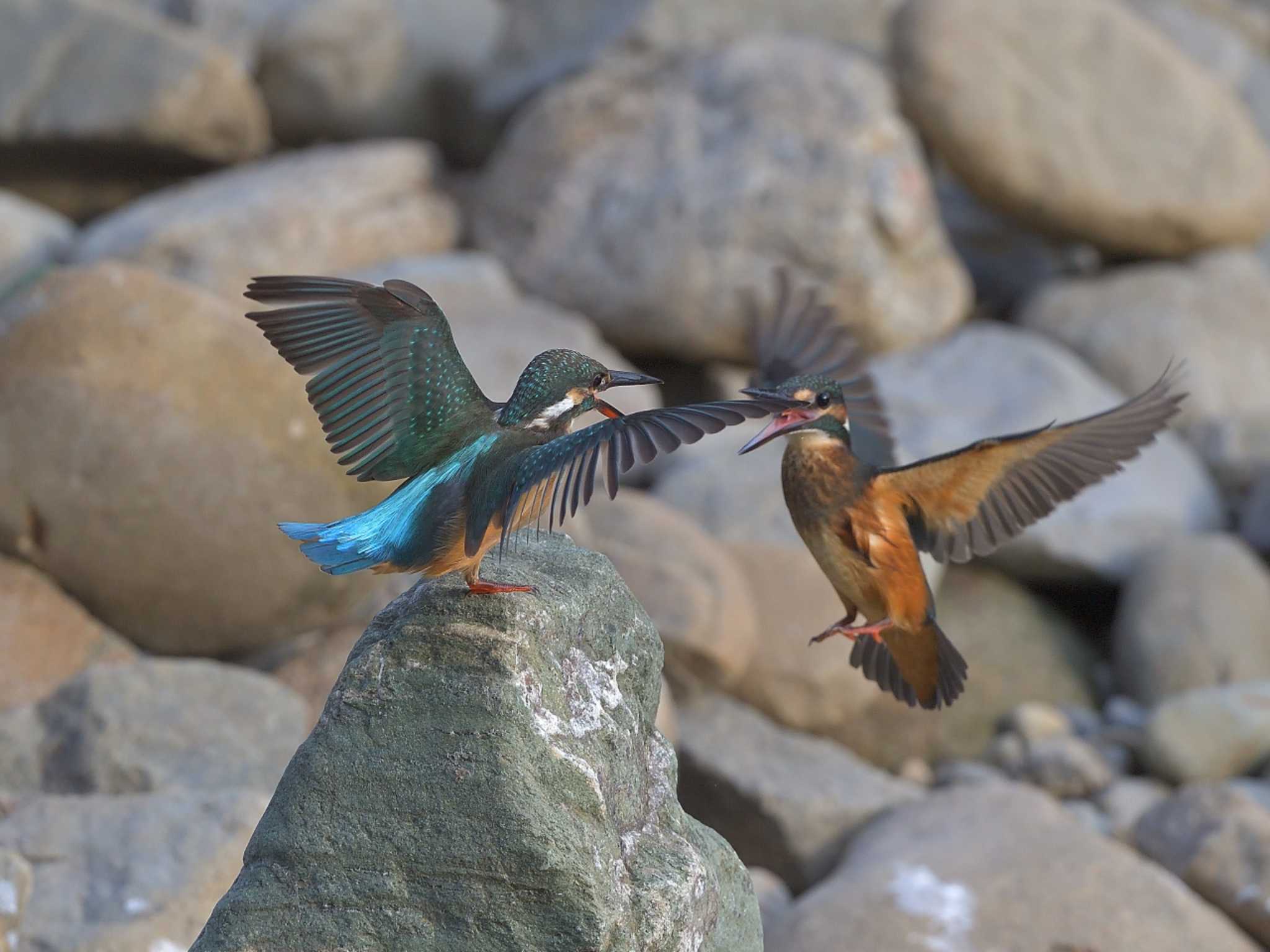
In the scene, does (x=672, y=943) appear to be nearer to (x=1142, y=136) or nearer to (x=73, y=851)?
(x=73, y=851)

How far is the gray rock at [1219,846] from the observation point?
16.6 ft

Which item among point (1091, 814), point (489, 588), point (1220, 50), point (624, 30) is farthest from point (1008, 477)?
point (1220, 50)

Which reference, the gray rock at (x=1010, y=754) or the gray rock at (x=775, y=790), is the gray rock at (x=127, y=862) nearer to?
the gray rock at (x=775, y=790)

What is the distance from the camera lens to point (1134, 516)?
782 centimetres

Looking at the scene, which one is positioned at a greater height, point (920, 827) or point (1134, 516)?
point (920, 827)

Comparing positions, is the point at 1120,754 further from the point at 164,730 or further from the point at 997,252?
the point at 164,730

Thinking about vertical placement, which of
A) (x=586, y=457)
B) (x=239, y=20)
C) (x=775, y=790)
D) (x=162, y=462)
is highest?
(x=586, y=457)

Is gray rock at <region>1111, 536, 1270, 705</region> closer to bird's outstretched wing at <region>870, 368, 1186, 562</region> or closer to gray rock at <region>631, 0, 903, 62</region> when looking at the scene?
gray rock at <region>631, 0, 903, 62</region>

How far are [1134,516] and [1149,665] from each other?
886mm

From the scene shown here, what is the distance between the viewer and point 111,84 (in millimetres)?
8977

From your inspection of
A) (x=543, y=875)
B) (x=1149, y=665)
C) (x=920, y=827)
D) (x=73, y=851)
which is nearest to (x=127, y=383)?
(x=73, y=851)

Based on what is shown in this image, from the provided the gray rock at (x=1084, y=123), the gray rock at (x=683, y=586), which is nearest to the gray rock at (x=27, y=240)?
the gray rock at (x=683, y=586)

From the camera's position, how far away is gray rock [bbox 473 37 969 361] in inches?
324

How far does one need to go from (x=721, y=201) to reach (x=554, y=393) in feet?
19.0
